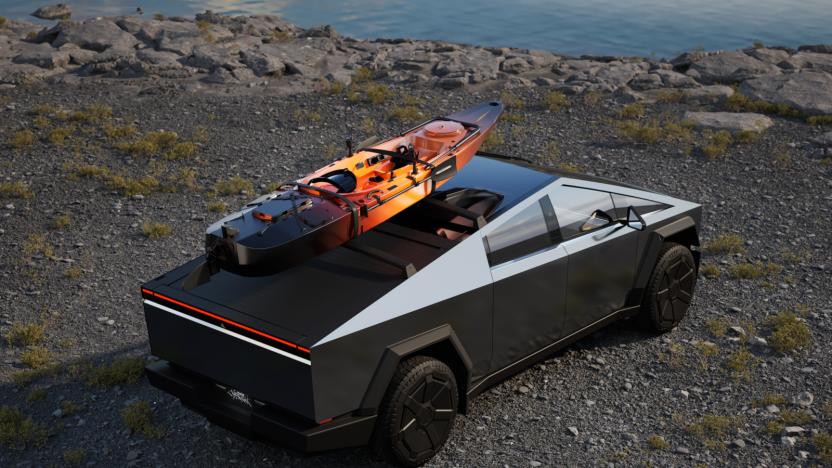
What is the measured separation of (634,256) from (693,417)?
135 centimetres

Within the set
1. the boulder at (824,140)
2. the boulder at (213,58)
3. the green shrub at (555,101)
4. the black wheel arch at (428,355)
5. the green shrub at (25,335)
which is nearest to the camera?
the black wheel arch at (428,355)

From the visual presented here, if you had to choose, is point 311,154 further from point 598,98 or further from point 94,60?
point 94,60

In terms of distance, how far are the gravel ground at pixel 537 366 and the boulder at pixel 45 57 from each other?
166cm

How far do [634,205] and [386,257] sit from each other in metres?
2.48

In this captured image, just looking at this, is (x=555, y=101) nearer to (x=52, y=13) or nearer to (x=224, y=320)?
(x=224, y=320)

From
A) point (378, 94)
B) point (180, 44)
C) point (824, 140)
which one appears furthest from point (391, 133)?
point (180, 44)

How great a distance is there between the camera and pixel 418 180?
6297 millimetres

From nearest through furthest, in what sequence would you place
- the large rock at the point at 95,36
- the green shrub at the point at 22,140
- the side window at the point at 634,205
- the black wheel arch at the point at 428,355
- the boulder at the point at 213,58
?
1. the black wheel arch at the point at 428,355
2. the side window at the point at 634,205
3. the green shrub at the point at 22,140
4. the boulder at the point at 213,58
5. the large rock at the point at 95,36

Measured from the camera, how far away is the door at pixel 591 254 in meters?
6.51

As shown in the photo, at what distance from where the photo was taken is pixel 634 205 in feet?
23.1

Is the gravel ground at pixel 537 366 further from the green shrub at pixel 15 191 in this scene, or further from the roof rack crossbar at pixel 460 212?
the roof rack crossbar at pixel 460 212

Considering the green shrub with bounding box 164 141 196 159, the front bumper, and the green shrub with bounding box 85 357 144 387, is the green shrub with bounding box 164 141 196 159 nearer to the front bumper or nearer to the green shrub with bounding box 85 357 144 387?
the green shrub with bounding box 85 357 144 387

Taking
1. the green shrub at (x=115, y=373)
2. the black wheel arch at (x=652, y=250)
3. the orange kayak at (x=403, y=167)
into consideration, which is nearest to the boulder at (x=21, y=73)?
the green shrub at (x=115, y=373)

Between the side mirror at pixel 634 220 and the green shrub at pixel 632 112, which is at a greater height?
the side mirror at pixel 634 220
